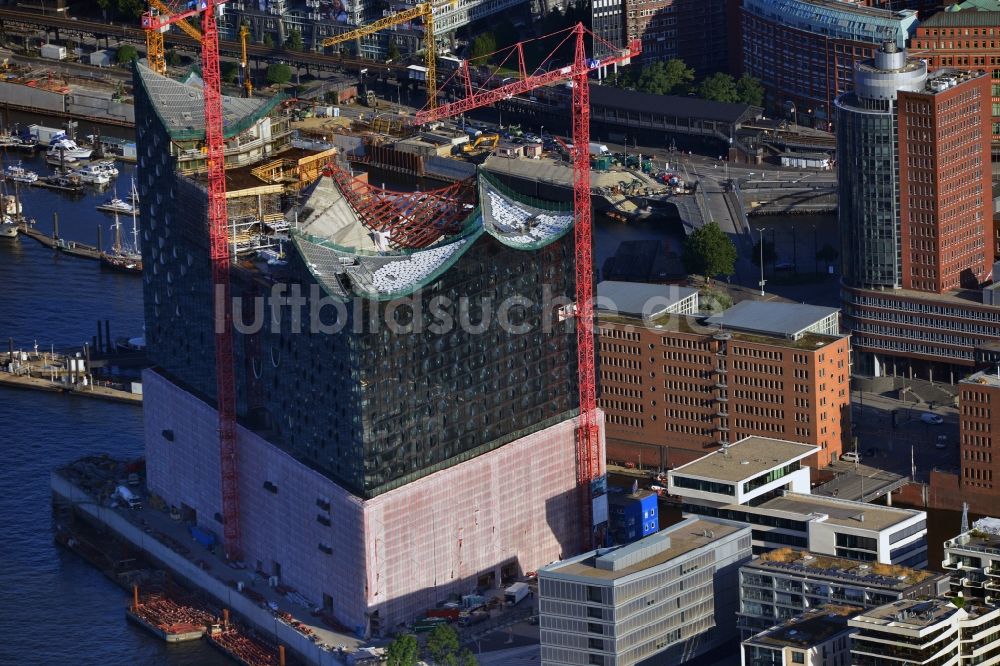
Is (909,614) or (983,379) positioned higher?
(983,379)

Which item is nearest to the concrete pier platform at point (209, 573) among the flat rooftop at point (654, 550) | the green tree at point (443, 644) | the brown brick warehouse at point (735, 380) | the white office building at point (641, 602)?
the green tree at point (443, 644)

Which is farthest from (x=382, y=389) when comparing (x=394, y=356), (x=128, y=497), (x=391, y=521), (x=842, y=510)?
(x=128, y=497)

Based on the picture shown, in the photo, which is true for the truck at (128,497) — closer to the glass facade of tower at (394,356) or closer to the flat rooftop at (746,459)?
the glass facade of tower at (394,356)

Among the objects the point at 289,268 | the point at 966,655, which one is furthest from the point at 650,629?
the point at 289,268

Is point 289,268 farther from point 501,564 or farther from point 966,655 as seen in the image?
point 966,655

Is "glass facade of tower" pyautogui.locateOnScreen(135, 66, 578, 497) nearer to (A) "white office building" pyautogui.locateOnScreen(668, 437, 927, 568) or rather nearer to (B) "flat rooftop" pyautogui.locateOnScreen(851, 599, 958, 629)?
(A) "white office building" pyautogui.locateOnScreen(668, 437, 927, 568)

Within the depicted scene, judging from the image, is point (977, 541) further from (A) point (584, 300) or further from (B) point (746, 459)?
(A) point (584, 300)

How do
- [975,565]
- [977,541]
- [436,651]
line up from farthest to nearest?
[436,651] < [977,541] < [975,565]
